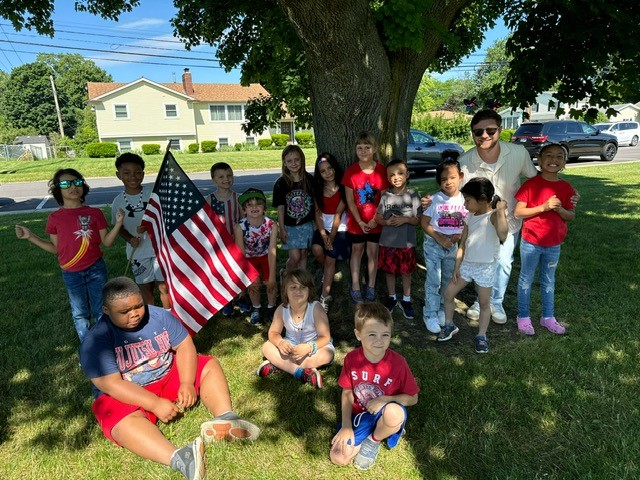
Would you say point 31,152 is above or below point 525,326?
above

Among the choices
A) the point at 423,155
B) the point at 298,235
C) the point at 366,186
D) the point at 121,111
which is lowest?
the point at 298,235

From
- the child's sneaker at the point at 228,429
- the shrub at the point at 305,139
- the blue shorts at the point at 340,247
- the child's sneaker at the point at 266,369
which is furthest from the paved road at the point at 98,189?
the shrub at the point at 305,139

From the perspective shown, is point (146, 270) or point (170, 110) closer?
point (146, 270)

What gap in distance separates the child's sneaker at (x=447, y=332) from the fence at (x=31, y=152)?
39.7 meters

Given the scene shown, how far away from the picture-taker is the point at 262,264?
191 inches

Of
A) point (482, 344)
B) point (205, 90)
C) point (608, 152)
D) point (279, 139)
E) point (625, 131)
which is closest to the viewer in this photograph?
point (482, 344)

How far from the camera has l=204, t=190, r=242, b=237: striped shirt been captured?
4883 millimetres

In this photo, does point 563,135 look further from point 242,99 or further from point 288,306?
point 242,99

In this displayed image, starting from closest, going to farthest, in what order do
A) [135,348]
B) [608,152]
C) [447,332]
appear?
[135,348]
[447,332]
[608,152]

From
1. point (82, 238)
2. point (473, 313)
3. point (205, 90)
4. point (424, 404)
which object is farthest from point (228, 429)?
point (205, 90)

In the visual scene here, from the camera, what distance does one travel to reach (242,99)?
147 ft

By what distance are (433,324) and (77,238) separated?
344cm

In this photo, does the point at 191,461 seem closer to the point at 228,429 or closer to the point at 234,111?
the point at 228,429

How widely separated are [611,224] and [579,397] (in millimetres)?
6218
